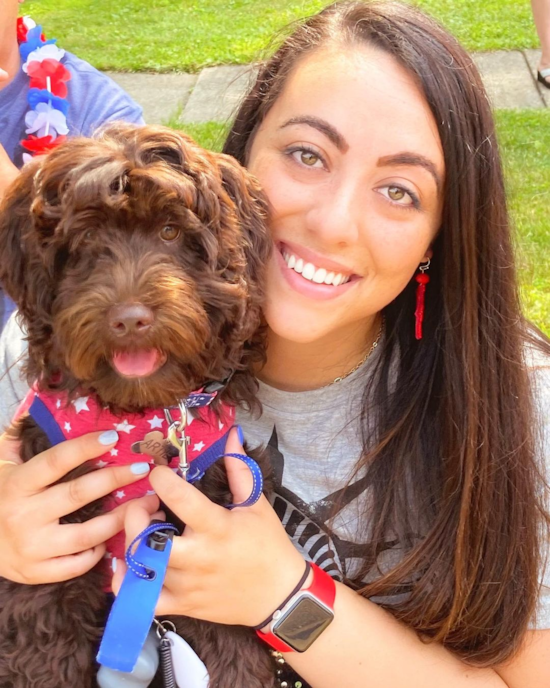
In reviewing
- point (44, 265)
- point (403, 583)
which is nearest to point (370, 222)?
point (44, 265)

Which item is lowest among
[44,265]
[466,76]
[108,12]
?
[108,12]

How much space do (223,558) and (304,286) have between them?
31.4 inches

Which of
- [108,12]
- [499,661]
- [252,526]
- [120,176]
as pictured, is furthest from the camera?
[108,12]

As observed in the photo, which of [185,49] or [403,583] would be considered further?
[185,49]

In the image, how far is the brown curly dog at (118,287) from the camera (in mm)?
1873

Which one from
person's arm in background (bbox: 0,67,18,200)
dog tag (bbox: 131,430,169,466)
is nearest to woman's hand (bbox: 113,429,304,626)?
dog tag (bbox: 131,430,169,466)

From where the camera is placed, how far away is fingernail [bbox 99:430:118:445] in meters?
2.13

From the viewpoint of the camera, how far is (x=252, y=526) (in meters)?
2.20

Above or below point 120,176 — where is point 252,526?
below

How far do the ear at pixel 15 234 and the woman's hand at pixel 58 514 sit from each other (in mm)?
464

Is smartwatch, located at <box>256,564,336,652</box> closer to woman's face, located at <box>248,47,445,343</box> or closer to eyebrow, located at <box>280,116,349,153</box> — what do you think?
woman's face, located at <box>248,47,445,343</box>

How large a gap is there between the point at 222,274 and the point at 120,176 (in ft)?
1.19

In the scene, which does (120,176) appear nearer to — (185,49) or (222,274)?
(222,274)

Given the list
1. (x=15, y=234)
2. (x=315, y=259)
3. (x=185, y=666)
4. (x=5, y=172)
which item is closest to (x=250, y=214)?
(x=315, y=259)
